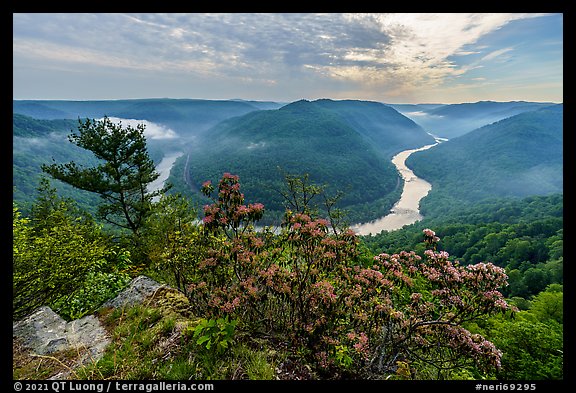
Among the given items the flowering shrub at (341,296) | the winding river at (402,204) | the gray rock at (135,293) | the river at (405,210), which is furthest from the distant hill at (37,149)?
the flowering shrub at (341,296)

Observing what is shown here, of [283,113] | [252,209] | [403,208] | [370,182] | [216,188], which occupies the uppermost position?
[283,113]

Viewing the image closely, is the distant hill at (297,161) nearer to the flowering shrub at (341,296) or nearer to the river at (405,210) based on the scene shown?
the river at (405,210)

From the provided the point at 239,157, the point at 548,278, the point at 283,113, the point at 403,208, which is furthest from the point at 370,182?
the point at 283,113

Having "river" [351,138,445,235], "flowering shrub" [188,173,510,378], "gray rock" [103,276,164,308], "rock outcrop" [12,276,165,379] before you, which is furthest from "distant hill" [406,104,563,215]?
"rock outcrop" [12,276,165,379]

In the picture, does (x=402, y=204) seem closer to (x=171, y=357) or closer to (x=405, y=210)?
(x=405, y=210)

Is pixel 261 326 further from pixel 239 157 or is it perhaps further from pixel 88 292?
pixel 239 157

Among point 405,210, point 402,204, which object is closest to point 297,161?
point 402,204

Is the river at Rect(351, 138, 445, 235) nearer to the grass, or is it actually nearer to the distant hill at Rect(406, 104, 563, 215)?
the distant hill at Rect(406, 104, 563, 215)
